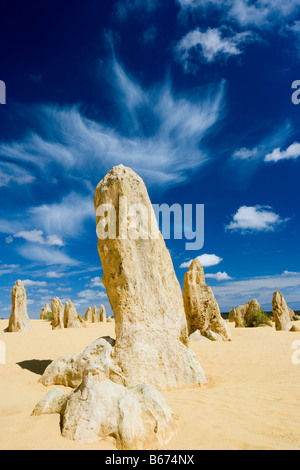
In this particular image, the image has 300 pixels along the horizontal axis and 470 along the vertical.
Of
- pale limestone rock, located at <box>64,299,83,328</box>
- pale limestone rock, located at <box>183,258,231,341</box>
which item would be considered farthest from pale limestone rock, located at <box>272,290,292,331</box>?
pale limestone rock, located at <box>64,299,83,328</box>

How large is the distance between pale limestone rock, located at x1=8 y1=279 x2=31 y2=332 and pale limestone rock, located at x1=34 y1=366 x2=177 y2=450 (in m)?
18.3

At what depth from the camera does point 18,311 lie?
1980 cm

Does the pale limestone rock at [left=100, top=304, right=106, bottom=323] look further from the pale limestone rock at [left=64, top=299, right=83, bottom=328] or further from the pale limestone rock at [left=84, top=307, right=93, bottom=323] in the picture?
the pale limestone rock at [left=64, top=299, right=83, bottom=328]

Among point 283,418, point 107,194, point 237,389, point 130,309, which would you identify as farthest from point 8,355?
point 283,418

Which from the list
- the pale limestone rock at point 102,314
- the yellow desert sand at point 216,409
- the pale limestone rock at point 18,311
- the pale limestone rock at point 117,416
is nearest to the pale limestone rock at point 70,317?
the pale limestone rock at point 18,311

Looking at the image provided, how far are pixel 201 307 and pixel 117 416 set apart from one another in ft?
41.0

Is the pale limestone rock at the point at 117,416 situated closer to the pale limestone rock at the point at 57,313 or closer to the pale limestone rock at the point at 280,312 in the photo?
the pale limestone rock at the point at 57,313

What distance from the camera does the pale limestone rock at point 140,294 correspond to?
5.81 metres

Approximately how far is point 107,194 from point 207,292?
1008 centimetres

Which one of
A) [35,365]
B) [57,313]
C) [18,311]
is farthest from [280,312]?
[35,365]

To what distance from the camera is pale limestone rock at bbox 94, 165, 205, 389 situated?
5.81m

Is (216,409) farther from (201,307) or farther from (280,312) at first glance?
(280,312)

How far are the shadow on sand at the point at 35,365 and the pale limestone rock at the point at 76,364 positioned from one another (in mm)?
1186

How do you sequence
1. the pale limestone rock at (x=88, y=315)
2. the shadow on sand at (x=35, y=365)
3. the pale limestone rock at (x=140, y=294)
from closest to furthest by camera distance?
the pale limestone rock at (x=140, y=294)
the shadow on sand at (x=35, y=365)
the pale limestone rock at (x=88, y=315)
